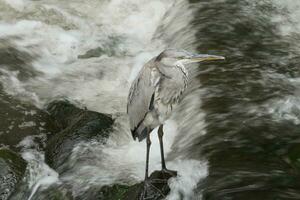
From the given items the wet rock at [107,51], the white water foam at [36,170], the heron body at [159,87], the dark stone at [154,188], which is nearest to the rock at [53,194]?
the white water foam at [36,170]

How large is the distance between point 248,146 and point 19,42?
519cm

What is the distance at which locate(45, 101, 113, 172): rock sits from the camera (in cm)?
607

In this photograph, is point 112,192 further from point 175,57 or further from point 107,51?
point 107,51

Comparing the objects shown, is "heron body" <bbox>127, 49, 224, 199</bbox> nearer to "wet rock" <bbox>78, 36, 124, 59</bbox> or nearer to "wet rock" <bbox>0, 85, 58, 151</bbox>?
"wet rock" <bbox>0, 85, 58, 151</bbox>

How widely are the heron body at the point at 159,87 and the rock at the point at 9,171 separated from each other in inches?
62.0

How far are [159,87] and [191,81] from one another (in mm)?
2657

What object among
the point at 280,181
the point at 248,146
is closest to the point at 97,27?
the point at 248,146

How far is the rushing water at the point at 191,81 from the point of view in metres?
5.15

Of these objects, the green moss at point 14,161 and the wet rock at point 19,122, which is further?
the wet rock at point 19,122

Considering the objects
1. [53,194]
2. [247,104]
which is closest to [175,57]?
[53,194]

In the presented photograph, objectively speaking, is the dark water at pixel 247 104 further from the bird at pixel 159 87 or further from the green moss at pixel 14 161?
the green moss at pixel 14 161

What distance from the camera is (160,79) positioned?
457 centimetres

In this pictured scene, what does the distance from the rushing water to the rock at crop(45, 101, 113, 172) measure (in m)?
0.10

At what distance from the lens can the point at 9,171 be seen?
18.7 ft
